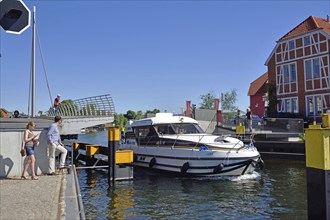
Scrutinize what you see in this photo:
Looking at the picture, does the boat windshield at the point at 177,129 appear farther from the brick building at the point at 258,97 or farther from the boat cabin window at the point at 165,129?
the brick building at the point at 258,97

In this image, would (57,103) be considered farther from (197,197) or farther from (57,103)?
(197,197)

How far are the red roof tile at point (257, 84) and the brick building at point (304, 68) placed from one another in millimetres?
11454

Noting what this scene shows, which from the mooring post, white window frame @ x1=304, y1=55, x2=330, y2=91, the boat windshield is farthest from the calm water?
white window frame @ x1=304, y1=55, x2=330, y2=91

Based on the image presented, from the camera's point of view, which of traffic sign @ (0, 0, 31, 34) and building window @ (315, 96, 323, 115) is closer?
traffic sign @ (0, 0, 31, 34)

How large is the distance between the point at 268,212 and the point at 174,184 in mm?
5302

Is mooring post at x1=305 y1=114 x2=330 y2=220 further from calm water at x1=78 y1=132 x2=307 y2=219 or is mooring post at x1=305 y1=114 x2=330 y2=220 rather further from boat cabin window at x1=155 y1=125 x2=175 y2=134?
boat cabin window at x1=155 y1=125 x2=175 y2=134

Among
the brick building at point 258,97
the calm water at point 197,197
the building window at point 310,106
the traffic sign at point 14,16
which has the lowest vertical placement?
the calm water at point 197,197

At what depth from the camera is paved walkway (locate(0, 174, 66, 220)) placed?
248 inches

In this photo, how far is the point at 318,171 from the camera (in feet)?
20.2

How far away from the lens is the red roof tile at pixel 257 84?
175ft

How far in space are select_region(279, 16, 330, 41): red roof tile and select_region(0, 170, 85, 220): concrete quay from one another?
33689 mm

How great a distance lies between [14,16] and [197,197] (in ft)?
33.1

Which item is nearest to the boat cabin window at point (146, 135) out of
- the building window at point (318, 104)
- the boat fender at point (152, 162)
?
the boat fender at point (152, 162)

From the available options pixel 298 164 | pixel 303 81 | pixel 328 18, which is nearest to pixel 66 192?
pixel 298 164
